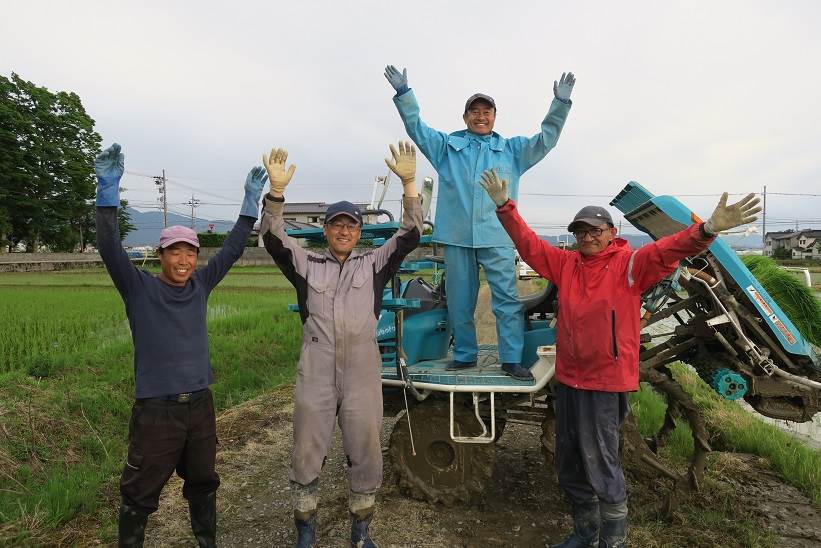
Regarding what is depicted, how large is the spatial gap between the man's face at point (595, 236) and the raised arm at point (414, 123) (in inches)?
51.7

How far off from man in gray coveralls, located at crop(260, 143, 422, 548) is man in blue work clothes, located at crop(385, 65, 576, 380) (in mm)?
718

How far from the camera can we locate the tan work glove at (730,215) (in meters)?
2.34

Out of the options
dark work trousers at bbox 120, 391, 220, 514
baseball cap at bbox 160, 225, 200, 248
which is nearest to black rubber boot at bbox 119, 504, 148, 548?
dark work trousers at bbox 120, 391, 220, 514

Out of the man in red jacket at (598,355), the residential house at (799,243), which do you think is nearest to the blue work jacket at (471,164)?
the man in red jacket at (598,355)

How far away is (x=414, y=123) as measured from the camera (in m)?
3.65

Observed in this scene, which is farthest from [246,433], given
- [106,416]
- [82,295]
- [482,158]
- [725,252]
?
[82,295]

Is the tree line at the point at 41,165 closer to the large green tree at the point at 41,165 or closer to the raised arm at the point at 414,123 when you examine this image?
the large green tree at the point at 41,165

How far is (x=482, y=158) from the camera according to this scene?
11.7 ft

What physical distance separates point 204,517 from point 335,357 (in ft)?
3.85

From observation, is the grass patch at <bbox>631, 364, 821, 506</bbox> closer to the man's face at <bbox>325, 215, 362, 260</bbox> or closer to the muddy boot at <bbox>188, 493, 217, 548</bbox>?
the man's face at <bbox>325, 215, 362, 260</bbox>

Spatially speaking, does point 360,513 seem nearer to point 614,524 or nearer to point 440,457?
point 440,457

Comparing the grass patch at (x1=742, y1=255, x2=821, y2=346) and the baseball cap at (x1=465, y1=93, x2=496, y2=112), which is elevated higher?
the baseball cap at (x1=465, y1=93, x2=496, y2=112)

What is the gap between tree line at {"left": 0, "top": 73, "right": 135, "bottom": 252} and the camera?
84.4 feet

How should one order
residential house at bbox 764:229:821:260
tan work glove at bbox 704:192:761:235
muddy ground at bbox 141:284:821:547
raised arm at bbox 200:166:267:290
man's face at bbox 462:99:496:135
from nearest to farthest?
tan work glove at bbox 704:192:761:235 < raised arm at bbox 200:166:267:290 < muddy ground at bbox 141:284:821:547 < man's face at bbox 462:99:496:135 < residential house at bbox 764:229:821:260
